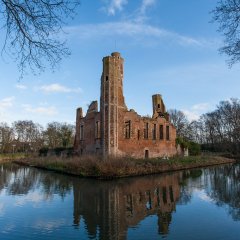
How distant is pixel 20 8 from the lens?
14.3 feet

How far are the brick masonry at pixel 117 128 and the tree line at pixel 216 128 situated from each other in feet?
39.2

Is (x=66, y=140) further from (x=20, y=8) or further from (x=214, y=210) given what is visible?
(x=20, y=8)

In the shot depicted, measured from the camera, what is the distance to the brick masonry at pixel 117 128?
93.0 feet

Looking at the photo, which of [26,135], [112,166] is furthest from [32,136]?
[112,166]

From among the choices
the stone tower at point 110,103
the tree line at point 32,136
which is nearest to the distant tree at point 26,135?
the tree line at point 32,136

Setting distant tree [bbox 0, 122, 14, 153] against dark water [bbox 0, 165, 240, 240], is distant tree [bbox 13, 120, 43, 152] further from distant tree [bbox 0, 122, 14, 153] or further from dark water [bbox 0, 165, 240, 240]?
dark water [bbox 0, 165, 240, 240]

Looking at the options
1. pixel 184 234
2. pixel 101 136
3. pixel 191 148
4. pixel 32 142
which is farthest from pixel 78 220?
pixel 32 142

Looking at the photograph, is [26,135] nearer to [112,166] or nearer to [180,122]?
[180,122]

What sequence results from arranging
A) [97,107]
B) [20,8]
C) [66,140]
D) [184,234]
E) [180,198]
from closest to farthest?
[20,8] < [184,234] < [180,198] < [97,107] < [66,140]

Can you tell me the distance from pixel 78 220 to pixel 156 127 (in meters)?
24.9

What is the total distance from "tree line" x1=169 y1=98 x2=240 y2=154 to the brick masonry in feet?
39.2

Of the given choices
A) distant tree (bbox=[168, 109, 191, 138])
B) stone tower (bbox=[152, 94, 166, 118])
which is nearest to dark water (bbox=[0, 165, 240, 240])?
stone tower (bbox=[152, 94, 166, 118])

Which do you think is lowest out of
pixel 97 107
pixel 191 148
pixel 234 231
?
pixel 234 231

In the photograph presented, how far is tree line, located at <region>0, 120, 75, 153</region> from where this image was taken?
52200 mm
